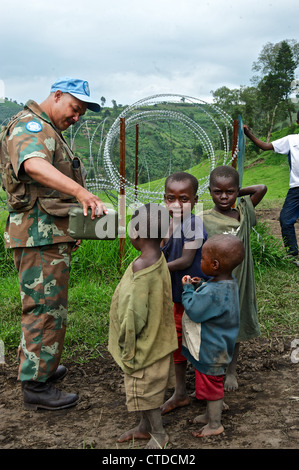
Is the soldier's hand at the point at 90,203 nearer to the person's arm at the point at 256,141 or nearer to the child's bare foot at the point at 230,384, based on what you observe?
the child's bare foot at the point at 230,384

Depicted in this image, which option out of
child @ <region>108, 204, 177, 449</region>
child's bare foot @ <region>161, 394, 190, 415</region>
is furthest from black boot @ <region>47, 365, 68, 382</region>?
child @ <region>108, 204, 177, 449</region>

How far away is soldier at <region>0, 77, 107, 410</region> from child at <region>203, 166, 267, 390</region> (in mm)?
911

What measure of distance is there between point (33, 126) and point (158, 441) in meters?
1.91

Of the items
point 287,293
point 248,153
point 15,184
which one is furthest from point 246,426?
point 248,153

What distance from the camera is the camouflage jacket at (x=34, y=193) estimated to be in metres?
2.66

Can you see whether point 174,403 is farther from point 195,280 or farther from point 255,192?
point 255,192

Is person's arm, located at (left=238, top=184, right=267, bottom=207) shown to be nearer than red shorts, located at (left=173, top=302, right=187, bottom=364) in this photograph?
No

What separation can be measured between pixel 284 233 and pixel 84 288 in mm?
2978

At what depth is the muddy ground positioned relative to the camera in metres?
2.44

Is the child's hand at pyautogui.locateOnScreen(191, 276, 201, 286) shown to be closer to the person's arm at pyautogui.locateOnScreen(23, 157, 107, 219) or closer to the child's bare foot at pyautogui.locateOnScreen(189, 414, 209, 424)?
the person's arm at pyautogui.locateOnScreen(23, 157, 107, 219)

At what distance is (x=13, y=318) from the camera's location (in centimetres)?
452

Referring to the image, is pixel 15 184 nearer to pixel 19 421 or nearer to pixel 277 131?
pixel 19 421

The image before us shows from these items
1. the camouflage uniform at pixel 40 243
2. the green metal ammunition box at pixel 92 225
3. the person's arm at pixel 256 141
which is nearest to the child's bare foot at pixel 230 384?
the camouflage uniform at pixel 40 243

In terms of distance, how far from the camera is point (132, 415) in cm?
278
